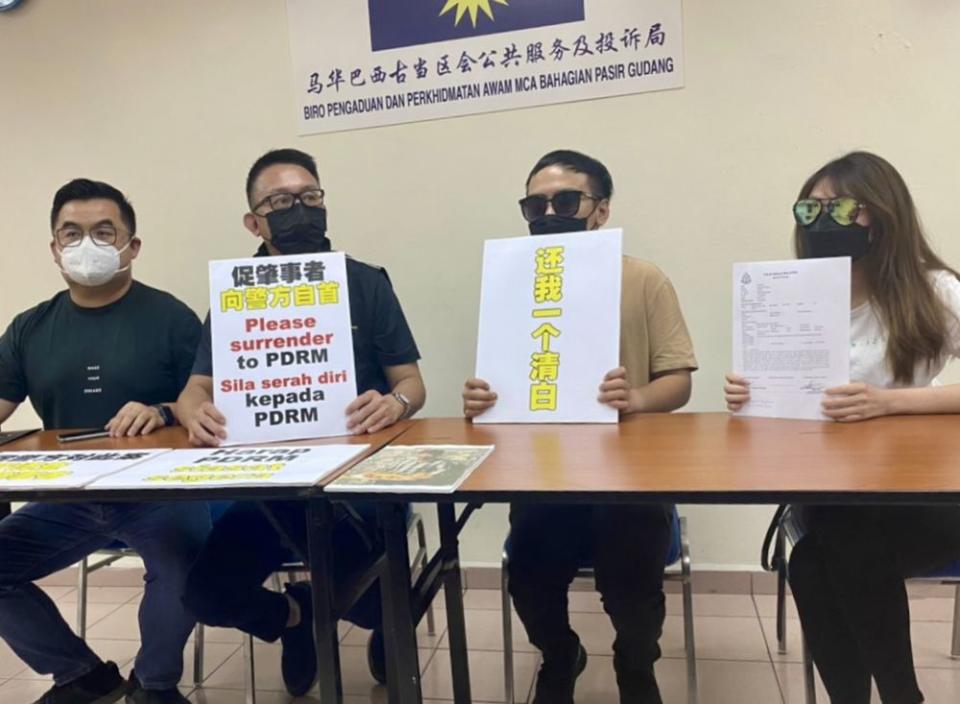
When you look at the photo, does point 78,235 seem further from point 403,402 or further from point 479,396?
point 479,396

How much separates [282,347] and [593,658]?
4.50 feet

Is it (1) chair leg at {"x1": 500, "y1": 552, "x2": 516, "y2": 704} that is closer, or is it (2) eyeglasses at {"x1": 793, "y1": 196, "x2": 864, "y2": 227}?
(2) eyeglasses at {"x1": 793, "y1": 196, "x2": 864, "y2": 227}

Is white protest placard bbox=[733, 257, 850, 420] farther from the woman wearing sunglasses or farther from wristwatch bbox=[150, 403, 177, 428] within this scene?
wristwatch bbox=[150, 403, 177, 428]

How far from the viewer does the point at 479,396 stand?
62.9 inches

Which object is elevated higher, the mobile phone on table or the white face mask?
the white face mask

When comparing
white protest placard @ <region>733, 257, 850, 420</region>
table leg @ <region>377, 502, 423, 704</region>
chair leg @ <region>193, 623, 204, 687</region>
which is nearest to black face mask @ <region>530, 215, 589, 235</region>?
white protest placard @ <region>733, 257, 850, 420</region>

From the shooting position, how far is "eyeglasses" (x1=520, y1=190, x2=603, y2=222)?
1.75 metres

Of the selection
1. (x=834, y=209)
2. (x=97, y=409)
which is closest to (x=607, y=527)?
(x=834, y=209)

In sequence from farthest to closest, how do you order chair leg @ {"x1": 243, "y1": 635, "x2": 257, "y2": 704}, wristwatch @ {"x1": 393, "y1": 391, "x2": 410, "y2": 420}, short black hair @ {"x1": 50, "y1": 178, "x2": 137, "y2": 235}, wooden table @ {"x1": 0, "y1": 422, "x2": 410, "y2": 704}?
short black hair @ {"x1": 50, "y1": 178, "x2": 137, "y2": 235}, chair leg @ {"x1": 243, "y1": 635, "x2": 257, "y2": 704}, wristwatch @ {"x1": 393, "y1": 391, "x2": 410, "y2": 420}, wooden table @ {"x1": 0, "y1": 422, "x2": 410, "y2": 704}

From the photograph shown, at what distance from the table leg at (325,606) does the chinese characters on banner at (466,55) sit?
1.62 meters

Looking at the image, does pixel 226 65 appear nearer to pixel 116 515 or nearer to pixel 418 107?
pixel 418 107

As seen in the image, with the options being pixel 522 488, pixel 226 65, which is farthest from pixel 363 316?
pixel 226 65

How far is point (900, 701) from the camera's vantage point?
4.19 feet

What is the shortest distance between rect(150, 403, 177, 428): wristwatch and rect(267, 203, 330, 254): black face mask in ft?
1.76
